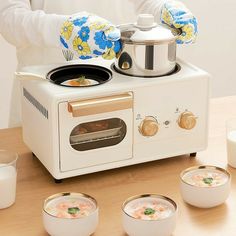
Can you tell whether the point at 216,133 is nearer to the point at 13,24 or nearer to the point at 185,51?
the point at 13,24

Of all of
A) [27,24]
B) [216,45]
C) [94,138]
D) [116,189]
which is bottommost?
[216,45]

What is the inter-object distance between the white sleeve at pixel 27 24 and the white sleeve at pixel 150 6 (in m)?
0.34

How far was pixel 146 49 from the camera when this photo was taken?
5.38 feet

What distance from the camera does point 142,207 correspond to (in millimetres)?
1435

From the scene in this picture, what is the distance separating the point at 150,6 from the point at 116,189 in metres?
0.66

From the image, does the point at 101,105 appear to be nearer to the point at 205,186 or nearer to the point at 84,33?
the point at 84,33

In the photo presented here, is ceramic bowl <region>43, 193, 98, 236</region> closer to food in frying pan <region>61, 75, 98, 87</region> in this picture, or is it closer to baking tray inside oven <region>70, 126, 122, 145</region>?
baking tray inside oven <region>70, 126, 122, 145</region>

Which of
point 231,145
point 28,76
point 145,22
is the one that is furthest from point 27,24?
point 231,145

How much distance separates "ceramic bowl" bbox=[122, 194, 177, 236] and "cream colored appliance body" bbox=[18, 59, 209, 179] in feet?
0.76

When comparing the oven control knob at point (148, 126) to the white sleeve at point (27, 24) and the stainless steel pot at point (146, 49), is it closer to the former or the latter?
the stainless steel pot at point (146, 49)

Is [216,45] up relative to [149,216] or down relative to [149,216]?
down

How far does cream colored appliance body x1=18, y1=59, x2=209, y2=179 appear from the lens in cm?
157

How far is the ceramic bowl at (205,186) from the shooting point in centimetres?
151

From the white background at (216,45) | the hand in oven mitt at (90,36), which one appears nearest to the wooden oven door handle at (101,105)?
the hand in oven mitt at (90,36)
